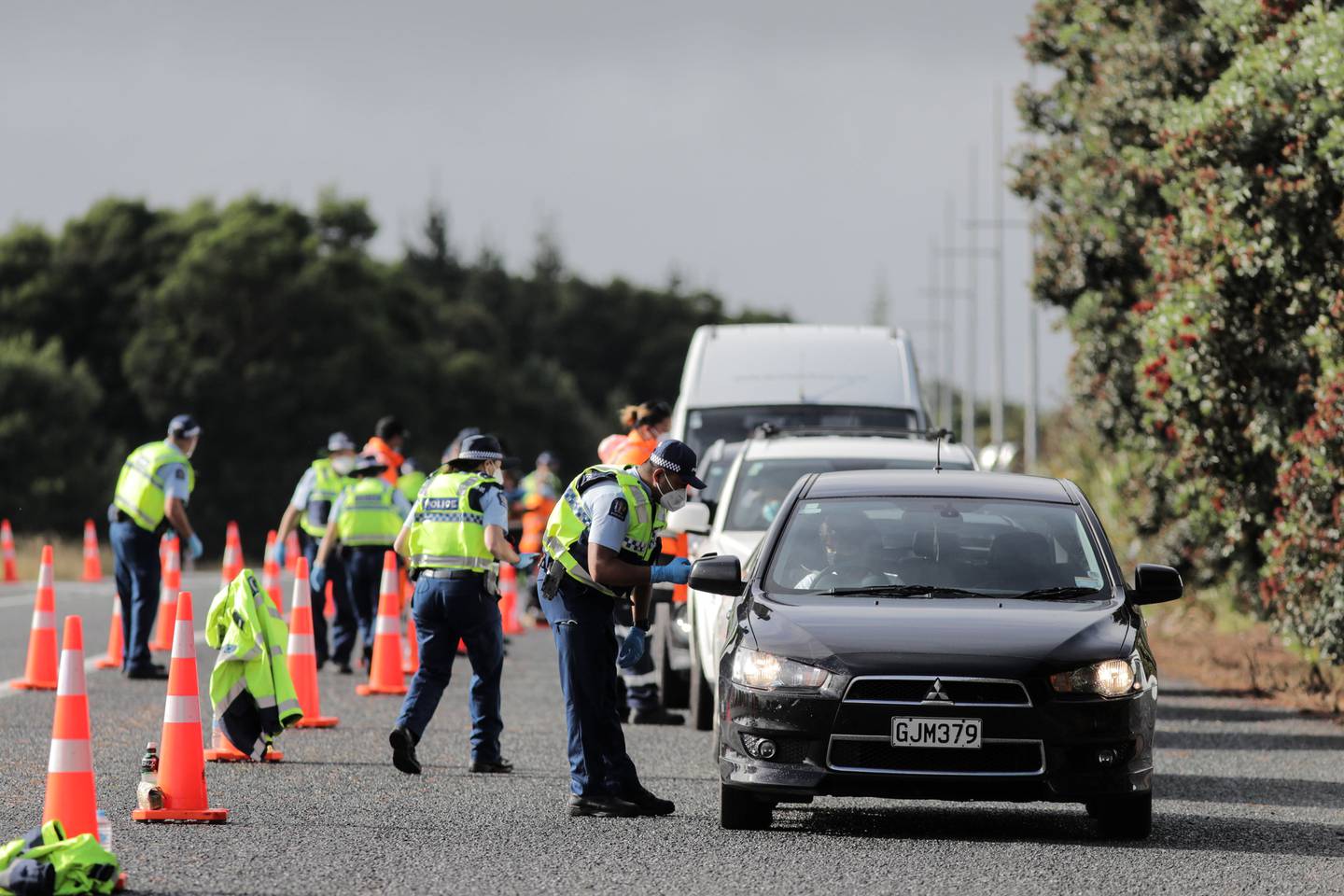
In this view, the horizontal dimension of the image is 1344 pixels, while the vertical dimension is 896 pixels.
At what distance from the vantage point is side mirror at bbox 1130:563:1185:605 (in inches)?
397

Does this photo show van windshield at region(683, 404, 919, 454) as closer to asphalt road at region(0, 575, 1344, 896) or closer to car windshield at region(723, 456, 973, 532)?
car windshield at region(723, 456, 973, 532)

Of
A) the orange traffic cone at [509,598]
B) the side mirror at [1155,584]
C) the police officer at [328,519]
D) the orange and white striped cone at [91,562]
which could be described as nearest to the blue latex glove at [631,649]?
the side mirror at [1155,584]

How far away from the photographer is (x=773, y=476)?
14.7 metres

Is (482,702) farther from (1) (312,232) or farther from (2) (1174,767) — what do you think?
(1) (312,232)

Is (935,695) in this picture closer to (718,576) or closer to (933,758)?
(933,758)

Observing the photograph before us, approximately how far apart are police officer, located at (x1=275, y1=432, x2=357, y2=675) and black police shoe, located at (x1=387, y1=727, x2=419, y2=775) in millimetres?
6381

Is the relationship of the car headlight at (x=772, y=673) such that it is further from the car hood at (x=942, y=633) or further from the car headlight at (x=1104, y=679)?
the car headlight at (x=1104, y=679)

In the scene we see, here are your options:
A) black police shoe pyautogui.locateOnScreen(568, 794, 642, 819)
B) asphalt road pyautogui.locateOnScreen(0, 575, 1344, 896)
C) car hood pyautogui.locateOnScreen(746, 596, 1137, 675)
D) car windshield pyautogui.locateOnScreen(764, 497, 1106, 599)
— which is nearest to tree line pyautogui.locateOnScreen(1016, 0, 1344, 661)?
asphalt road pyautogui.locateOnScreen(0, 575, 1344, 896)

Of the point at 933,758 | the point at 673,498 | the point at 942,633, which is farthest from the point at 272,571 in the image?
the point at 933,758

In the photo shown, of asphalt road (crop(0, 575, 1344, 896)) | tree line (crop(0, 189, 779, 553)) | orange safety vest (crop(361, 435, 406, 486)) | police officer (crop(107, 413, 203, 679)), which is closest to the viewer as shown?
asphalt road (crop(0, 575, 1344, 896))

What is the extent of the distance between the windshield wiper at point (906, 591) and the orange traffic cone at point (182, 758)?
281 centimetres

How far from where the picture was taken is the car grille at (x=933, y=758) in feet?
30.2

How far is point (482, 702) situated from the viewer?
11938mm

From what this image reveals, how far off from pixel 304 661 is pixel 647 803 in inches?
175
